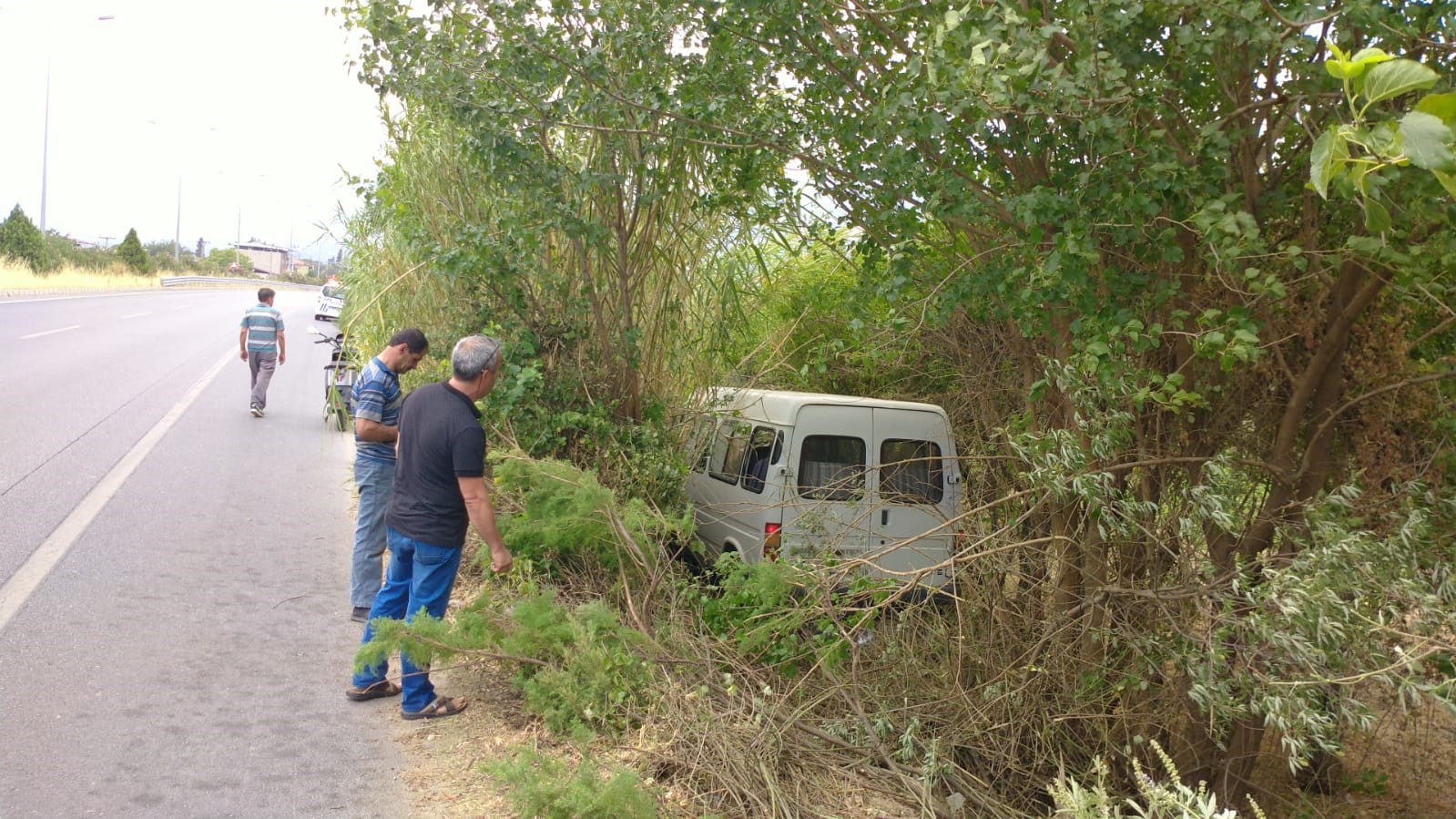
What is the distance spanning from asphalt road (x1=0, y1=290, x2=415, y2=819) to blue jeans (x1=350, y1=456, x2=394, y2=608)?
9.8 inches

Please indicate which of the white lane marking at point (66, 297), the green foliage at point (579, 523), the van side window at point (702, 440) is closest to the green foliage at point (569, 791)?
the green foliage at point (579, 523)

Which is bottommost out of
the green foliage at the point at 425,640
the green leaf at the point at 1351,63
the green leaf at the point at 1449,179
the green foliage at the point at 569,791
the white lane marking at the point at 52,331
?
the green foliage at the point at 569,791

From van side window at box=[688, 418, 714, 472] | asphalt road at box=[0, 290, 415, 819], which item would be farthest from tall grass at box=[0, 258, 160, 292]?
van side window at box=[688, 418, 714, 472]

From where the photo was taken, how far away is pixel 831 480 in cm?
691

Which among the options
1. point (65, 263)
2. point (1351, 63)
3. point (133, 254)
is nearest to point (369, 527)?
point (1351, 63)

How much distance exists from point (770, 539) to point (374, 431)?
8.14 feet

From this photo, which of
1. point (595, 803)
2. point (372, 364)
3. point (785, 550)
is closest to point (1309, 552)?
point (595, 803)

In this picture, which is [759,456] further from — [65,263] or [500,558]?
[65,263]

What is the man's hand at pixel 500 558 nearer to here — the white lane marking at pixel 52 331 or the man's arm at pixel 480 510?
the man's arm at pixel 480 510

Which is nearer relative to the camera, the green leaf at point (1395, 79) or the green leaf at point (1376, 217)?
the green leaf at point (1395, 79)

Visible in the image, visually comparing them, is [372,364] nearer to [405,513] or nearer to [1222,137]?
[405,513]

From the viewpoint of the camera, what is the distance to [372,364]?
254 inches

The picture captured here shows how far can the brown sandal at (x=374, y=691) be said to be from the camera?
17.9 ft

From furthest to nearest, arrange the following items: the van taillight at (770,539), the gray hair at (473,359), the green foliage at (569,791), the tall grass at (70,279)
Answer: the tall grass at (70,279), the van taillight at (770,539), the gray hair at (473,359), the green foliage at (569,791)
